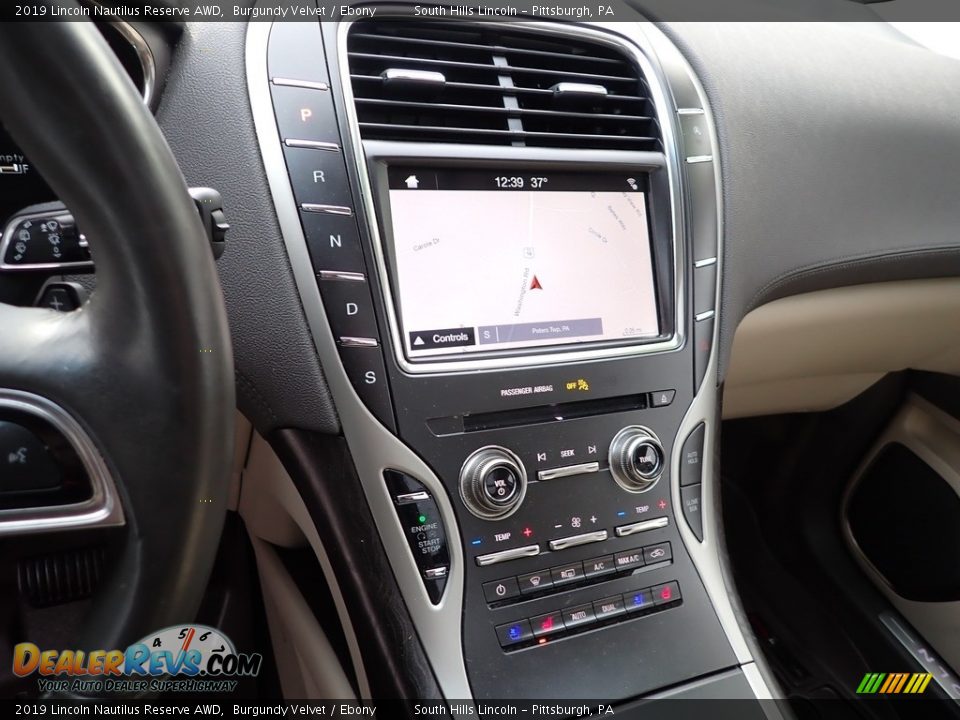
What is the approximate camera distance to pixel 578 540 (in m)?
0.94

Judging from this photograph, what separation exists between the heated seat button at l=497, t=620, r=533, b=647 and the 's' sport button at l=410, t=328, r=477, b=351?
312mm

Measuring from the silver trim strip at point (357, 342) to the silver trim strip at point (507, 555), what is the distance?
0.26m

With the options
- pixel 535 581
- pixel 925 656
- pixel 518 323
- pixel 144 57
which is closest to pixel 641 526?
pixel 535 581

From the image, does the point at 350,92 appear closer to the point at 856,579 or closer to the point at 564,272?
the point at 564,272

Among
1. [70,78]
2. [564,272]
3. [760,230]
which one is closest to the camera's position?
[70,78]

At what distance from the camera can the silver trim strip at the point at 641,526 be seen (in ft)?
3.18

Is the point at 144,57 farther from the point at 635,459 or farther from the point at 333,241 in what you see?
the point at 635,459

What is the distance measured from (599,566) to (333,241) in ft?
1.57

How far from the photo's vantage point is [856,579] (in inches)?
64.0

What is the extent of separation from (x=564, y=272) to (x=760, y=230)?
0.34 metres

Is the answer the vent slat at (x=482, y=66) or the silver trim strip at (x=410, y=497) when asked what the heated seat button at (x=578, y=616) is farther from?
the vent slat at (x=482, y=66)

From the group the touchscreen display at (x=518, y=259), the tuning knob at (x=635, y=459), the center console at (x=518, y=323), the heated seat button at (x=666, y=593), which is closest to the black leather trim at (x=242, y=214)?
the center console at (x=518, y=323)

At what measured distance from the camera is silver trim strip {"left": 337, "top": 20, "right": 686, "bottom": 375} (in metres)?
0.86

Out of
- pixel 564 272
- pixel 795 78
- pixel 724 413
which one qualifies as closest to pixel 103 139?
pixel 564 272
